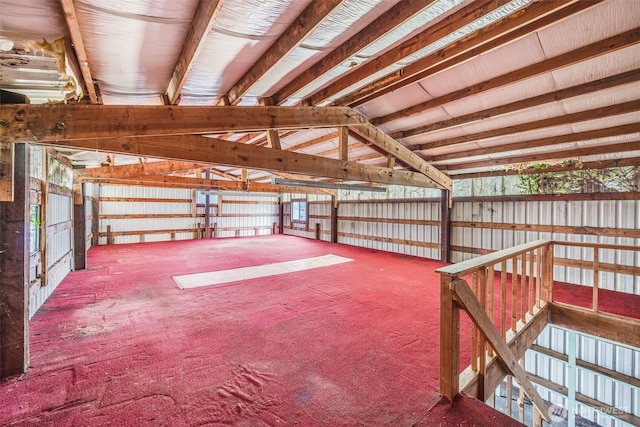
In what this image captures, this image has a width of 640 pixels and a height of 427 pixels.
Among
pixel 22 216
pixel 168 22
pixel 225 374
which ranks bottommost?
pixel 225 374

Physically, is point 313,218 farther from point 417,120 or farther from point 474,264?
point 474,264

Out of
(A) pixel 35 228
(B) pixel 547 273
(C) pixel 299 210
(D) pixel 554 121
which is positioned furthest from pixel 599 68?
(C) pixel 299 210

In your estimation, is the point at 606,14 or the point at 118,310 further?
the point at 118,310

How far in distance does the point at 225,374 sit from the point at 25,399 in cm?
139

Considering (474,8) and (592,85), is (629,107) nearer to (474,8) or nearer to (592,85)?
(592,85)

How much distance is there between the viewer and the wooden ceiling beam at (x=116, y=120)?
197 centimetres

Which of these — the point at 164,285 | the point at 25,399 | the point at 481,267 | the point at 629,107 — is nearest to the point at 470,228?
the point at 629,107

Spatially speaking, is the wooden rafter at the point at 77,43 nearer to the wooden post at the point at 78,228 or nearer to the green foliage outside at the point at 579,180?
the wooden post at the point at 78,228

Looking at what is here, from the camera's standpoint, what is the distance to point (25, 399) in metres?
1.98

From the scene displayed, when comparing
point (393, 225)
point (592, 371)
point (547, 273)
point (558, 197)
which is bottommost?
point (592, 371)

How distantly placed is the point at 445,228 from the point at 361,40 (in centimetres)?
598

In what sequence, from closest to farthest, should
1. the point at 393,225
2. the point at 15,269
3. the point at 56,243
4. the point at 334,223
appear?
1. the point at 15,269
2. the point at 56,243
3. the point at 393,225
4. the point at 334,223

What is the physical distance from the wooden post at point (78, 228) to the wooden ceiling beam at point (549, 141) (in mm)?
7758

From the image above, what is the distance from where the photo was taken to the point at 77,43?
162 cm
